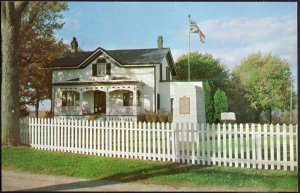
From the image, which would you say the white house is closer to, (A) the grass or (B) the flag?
(B) the flag

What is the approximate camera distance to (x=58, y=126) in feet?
36.9

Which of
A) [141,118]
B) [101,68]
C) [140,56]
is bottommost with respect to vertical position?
[141,118]

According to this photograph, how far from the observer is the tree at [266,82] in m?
17.4

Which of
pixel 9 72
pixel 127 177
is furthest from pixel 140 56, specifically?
pixel 127 177

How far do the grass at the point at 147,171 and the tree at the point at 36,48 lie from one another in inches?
265

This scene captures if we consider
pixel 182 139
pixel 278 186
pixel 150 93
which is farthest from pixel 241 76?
pixel 278 186

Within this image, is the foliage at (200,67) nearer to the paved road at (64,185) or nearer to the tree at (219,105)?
the tree at (219,105)

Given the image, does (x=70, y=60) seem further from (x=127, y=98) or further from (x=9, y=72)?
(x=9, y=72)

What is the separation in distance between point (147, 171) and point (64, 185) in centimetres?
204

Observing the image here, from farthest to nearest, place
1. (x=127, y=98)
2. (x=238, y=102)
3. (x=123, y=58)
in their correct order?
(x=123, y=58) < (x=127, y=98) < (x=238, y=102)

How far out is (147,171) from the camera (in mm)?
8352

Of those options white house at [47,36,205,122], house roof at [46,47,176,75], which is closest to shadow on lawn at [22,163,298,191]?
white house at [47,36,205,122]

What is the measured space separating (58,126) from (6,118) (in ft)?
5.32

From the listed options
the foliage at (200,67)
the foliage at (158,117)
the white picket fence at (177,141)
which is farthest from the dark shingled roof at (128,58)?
the white picket fence at (177,141)
